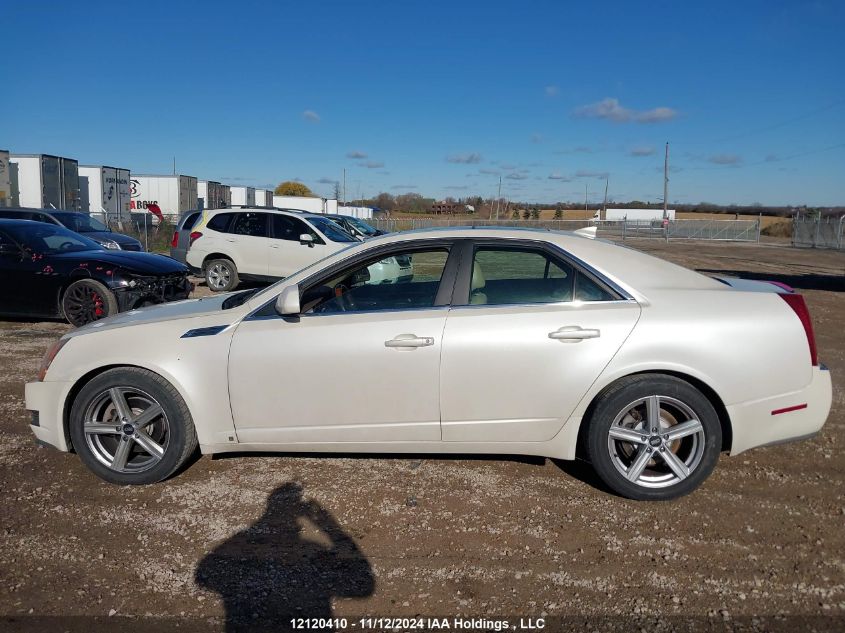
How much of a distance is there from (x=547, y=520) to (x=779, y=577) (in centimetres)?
116

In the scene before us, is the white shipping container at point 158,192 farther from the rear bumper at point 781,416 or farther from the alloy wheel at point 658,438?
the rear bumper at point 781,416

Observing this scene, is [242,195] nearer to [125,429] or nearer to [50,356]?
[50,356]

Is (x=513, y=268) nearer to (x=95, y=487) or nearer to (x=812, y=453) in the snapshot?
(x=812, y=453)

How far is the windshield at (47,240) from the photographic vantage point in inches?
357

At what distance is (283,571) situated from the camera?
129 inches

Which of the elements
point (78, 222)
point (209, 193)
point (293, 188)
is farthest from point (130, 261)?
point (293, 188)

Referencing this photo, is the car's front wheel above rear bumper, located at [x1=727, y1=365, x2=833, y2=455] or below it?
above

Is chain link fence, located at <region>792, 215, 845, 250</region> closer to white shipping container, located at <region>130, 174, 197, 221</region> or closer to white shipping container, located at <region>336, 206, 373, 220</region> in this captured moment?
white shipping container, located at <region>130, 174, 197, 221</region>

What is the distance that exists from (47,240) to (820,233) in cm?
4047

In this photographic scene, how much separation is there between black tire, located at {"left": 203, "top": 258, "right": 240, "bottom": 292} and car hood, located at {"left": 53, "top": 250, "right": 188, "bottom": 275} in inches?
170

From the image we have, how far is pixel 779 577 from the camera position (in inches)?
125

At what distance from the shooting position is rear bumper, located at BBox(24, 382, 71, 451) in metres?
4.18

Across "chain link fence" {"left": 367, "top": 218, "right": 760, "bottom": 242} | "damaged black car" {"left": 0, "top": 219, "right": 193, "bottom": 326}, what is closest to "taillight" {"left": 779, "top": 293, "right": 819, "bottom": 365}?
"damaged black car" {"left": 0, "top": 219, "right": 193, "bottom": 326}

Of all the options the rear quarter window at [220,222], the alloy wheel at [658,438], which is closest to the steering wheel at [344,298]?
the alloy wheel at [658,438]
